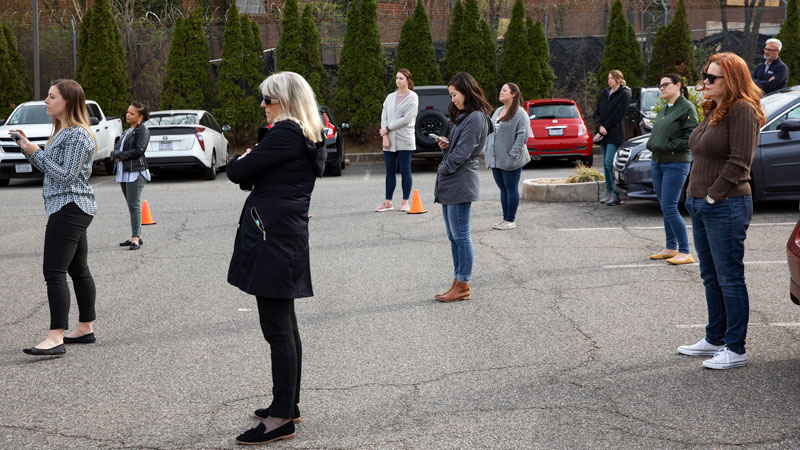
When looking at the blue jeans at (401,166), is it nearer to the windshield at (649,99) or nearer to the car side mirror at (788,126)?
the car side mirror at (788,126)

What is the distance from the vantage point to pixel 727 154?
16.6 ft

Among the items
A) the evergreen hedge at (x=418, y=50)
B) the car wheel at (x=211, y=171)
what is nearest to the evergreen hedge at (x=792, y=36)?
the evergreen hedge at (x=418, y=50)

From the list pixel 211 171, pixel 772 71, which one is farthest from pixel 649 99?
pixel 211 171

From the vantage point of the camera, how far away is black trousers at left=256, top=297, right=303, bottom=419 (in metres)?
4.17

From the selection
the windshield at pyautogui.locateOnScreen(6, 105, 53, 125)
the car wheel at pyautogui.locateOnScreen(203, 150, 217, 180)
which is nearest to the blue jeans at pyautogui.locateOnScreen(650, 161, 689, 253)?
the car wheel at pyautogui.locateOnScreen(203, 150, 217, 180)

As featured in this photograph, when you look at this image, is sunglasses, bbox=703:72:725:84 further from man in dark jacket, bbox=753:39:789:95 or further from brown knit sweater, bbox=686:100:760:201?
man in dark jacket, bbox=753:39:789:95

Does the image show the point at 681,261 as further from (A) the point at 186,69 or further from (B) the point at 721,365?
(A) the point at 186,69

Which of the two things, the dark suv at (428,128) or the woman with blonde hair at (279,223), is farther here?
the dark suv at (428,128)

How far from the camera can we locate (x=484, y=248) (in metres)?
9.38

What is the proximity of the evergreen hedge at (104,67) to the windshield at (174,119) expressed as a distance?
515 cm

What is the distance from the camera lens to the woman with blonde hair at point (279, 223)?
13.3ft

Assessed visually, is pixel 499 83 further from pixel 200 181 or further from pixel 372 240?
pixel 372 240

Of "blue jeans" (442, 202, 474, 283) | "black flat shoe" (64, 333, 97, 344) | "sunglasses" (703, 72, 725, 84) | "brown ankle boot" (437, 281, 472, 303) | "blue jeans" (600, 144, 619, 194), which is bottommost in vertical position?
"black flat shoe" (64, 333, 97, 344)

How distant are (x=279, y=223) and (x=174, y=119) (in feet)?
50.1
